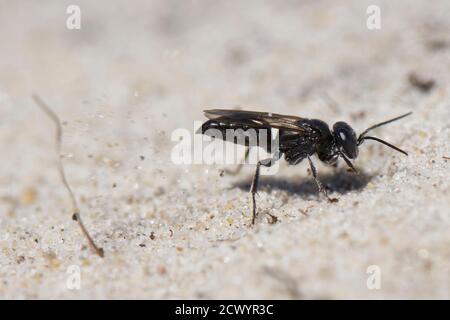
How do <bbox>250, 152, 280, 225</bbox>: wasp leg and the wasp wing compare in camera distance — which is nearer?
<bbox>250, 152, 280, 225</bbox>: wasp leg

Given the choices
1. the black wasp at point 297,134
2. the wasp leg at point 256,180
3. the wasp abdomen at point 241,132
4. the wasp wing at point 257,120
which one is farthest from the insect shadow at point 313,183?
the wasp wing at point 257,120

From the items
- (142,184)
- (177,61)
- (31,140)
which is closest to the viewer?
(142,184)

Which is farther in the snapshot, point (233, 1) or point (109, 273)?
point (233, 1)

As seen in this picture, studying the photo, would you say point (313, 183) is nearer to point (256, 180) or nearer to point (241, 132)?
point (256, 180)

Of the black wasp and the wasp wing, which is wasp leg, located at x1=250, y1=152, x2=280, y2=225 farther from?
the wasp wing

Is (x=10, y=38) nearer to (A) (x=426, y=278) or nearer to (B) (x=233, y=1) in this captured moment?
(B) (x=233, y=1)

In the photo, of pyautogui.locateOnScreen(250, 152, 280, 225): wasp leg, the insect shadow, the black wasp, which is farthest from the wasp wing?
the insect shadow
